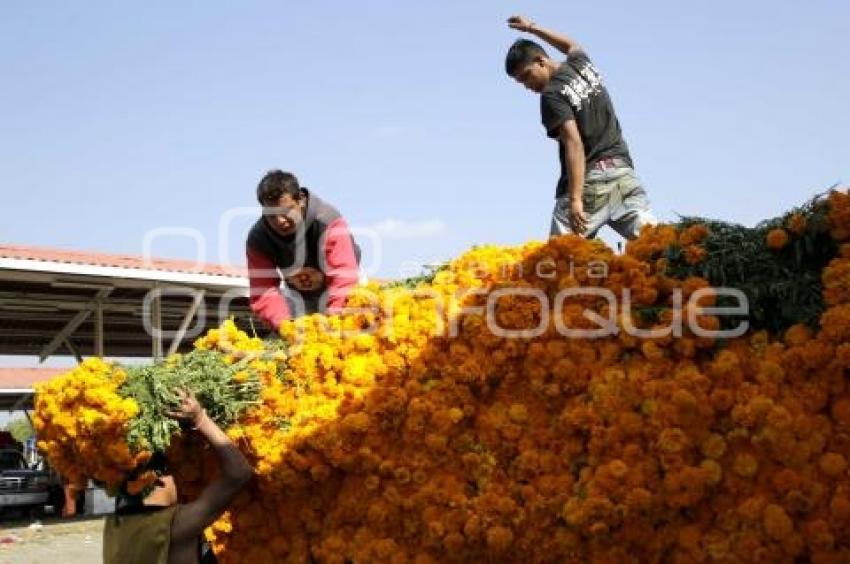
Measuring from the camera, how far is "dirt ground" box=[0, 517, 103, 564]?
1195 cm

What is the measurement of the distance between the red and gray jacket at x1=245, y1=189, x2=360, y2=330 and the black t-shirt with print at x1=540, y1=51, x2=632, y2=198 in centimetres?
130

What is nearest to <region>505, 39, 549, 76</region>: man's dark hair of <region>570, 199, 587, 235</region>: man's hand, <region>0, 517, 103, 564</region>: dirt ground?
<region>570, 199, 587, 235</region>: man's hand

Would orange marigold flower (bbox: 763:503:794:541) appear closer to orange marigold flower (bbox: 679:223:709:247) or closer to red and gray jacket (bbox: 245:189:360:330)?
orange marigold flower (bbox: 679:223:709:247)

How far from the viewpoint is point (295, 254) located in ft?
17.1

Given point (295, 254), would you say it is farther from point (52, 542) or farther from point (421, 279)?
point (52, 542)

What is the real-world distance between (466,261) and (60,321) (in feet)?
55.9

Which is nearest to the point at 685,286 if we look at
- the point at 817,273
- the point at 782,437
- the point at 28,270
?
the point at 817,273

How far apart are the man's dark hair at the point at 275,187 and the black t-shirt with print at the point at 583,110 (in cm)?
147

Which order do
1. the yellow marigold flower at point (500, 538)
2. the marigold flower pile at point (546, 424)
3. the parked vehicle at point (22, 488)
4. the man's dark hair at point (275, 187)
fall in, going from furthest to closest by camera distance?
the parked vehicle at point (22, 488), the man's dark hair at point (275, 187), the yellow marigold flower at point (500, 538), the marigold flower pile at point (546, 424)

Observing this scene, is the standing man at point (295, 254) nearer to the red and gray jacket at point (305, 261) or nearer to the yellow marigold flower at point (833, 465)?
the red and gray jacket at point (305, 261)

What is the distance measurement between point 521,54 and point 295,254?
5.68 feet

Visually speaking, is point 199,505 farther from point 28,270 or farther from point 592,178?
point 28,270

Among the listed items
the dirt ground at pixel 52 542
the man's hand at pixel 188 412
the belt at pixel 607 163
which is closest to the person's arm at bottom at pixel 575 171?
the belt at pixel 607 163

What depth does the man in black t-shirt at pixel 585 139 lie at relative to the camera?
519 cm
